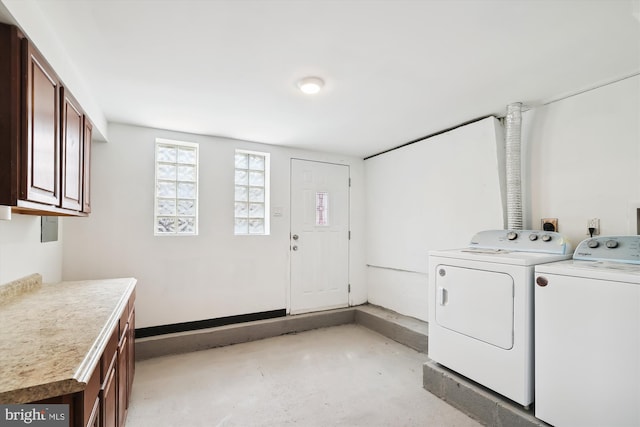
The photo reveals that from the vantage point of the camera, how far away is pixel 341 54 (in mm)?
1818

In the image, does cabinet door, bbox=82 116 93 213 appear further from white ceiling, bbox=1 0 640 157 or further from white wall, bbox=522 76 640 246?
white wall, bbox=522 76 640 246

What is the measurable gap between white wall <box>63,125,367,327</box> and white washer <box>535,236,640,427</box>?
2755 mm

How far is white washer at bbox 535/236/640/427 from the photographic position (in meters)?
1.44

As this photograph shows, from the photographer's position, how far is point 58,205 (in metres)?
1.65

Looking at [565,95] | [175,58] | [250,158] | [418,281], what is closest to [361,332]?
[418,281]

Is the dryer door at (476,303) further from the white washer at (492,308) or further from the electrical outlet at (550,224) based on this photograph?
the electrical outlet at (550,224)

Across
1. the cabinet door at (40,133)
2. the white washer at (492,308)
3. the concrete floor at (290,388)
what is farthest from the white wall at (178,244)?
the white washer at (492,308)

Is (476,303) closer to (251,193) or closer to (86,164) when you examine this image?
(251,193)

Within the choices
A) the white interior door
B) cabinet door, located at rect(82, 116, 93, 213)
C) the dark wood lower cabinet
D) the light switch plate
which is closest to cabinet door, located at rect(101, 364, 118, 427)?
the dark wood lower cabinet

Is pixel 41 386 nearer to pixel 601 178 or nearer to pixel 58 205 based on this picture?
pixel 58 205

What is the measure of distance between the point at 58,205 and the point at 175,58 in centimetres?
109

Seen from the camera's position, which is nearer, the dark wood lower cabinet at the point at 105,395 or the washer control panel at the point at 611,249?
the dark wood lower cabinet at the point at 105,395

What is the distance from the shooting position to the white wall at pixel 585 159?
6.74 ft

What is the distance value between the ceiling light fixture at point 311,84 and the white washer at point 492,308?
1609 millimetres
